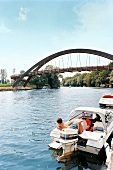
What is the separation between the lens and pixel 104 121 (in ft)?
40.5

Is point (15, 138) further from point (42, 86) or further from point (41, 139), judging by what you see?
point (42, 86)

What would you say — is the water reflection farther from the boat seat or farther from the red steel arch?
the red steel arch

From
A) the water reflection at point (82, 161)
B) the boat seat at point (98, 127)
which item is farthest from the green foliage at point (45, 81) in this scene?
the water reflection at point (82, 161)

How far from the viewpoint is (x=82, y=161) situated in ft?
34.3

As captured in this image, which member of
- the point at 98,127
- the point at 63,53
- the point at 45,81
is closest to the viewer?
the point at 98,127

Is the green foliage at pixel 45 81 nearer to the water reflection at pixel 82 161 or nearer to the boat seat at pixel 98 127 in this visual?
the boat seat at pixel 98 127

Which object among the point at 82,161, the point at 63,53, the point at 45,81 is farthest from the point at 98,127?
the point at 45,81

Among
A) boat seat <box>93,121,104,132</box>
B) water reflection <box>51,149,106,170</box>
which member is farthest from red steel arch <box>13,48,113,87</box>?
water reflection <box>51,149,106,170</box>

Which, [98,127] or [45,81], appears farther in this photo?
[45,81]

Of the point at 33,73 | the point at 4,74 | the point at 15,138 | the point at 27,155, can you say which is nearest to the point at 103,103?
the point at 15,138

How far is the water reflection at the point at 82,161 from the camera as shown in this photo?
32.3 ft

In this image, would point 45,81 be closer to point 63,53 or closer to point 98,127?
point 63,53

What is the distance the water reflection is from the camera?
9.85m

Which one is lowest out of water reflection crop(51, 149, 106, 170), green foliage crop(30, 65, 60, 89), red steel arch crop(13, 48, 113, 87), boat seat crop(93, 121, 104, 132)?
water reflection crop(51, 149, 106, 170)
